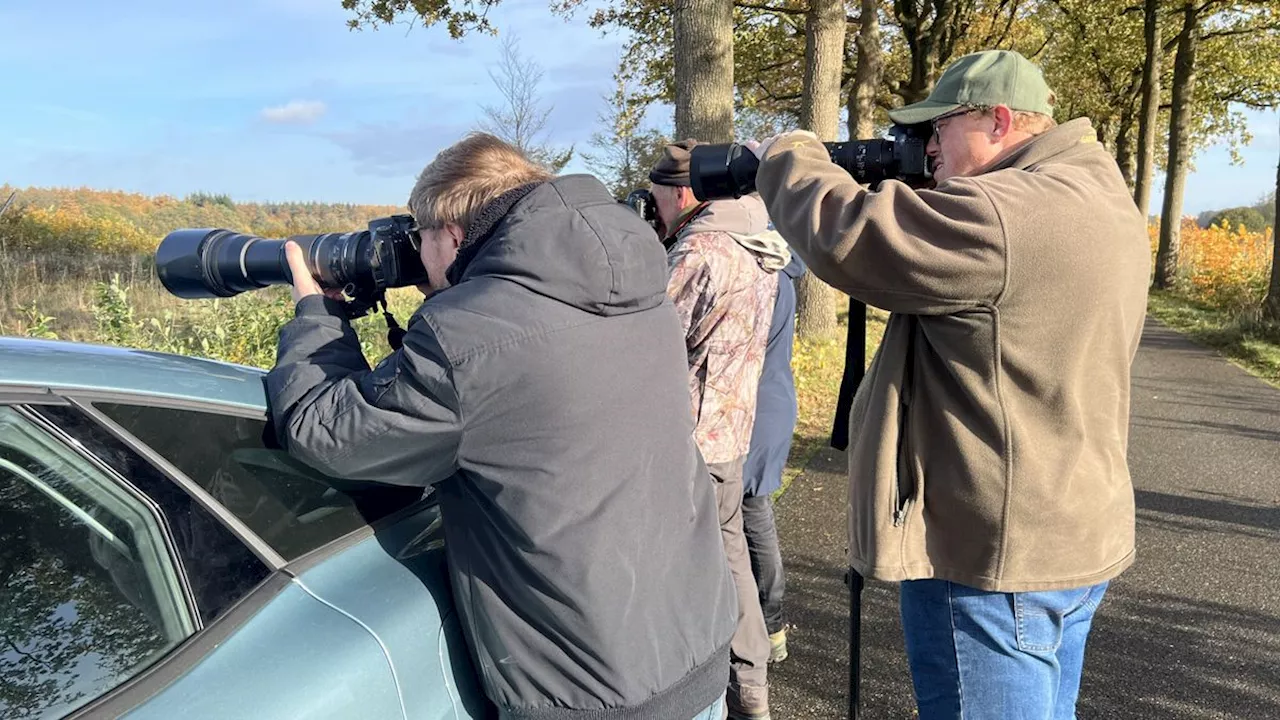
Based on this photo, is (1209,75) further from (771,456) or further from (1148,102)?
(771,456)

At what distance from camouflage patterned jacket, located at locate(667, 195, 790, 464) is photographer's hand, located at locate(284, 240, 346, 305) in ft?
3.52

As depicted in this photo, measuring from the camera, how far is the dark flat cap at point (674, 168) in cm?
279

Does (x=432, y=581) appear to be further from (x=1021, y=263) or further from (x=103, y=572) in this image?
(x=1021, y=263)

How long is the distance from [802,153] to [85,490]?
1426 mm

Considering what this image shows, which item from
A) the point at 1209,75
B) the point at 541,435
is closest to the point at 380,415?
the point at 541,435

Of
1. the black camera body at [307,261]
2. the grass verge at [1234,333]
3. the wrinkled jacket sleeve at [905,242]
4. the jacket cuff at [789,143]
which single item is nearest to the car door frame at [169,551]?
the black camera body at [307,261]

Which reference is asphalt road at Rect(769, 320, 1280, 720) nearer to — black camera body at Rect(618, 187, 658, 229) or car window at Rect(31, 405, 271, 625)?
black camera body at Rect(618, 187, 658, 229)

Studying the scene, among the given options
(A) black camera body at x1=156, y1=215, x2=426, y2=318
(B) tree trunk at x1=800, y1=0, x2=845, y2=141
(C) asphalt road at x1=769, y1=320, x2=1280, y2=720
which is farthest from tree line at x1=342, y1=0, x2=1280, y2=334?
(A) black camera body at x1=156, y1=215, x2=426, y2=318

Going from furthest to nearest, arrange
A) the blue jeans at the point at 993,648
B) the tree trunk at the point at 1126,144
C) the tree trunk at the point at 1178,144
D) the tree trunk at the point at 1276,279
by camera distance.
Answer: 1. the tree trunk at the point at 1126,144
2. the tree trunk at the point at 1178,144
3. the tree trunk at the point at 1276,279
4. the blue jeans at the point at 993,648

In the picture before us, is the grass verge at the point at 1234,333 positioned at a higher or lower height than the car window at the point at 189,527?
lower

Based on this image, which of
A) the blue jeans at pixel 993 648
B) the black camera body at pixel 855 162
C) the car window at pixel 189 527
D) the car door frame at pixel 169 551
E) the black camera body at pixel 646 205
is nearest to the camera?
the car door frame at pixel 169 551

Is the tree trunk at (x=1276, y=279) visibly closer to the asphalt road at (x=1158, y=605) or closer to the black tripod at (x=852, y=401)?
the asphalt road at (x=1158, y=605)

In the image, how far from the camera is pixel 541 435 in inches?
54.6

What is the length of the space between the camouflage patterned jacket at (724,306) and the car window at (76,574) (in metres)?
1.56
